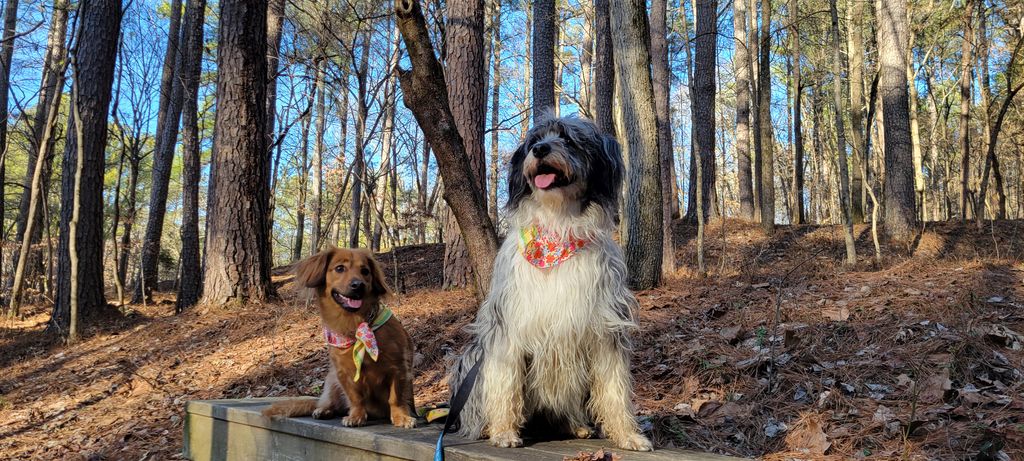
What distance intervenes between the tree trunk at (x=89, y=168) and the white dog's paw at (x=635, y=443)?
11.0 metres

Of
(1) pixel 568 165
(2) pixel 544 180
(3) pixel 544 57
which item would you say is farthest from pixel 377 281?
(3) pixel 544 57

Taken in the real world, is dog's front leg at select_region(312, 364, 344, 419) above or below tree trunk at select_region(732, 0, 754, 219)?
below

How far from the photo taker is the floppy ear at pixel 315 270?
3.66 m

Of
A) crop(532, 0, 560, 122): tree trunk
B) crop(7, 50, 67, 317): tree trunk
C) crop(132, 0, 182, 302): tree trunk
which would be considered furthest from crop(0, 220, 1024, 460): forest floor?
crop(532, 0, 560, 122): tree trunk

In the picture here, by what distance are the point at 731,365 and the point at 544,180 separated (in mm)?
2896

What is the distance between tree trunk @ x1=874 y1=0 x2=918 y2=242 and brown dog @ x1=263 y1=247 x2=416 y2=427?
12.2 metres

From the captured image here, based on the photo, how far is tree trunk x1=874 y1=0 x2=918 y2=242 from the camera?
12.7m

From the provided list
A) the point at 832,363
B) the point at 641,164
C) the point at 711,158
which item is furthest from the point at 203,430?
the point at 711,158

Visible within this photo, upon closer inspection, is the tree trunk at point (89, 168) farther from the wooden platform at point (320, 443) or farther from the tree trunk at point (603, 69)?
the tree trunk at point (603, 69)

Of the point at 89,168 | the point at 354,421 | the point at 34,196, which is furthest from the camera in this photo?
the point at 89,168

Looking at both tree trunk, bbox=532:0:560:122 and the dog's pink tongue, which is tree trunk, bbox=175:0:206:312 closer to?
tree trunk, bbox=532:0:560:122

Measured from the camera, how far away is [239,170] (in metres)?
9.93

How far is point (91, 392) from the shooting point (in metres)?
7.74

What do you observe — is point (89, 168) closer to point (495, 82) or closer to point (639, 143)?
point (639, 143)
